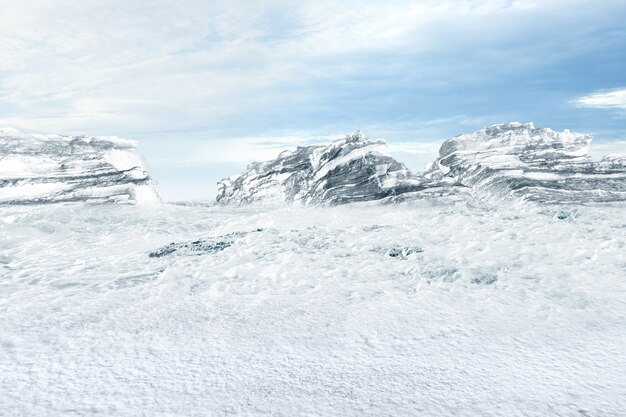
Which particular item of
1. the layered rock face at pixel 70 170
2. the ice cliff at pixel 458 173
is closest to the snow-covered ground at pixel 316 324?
the layered rock face at pixel 70 170

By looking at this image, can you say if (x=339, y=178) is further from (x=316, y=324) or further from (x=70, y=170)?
(x=316, y=324)

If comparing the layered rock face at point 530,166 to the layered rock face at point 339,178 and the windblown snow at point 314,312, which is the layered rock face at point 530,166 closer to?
the windblown snow at point 314,312

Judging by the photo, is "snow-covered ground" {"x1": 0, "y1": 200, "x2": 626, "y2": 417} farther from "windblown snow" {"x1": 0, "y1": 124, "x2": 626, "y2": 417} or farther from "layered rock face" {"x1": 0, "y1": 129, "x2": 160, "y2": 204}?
"layered rock face" {"x1": 0, "y1": 129, "x2": 160, "y2": 204}

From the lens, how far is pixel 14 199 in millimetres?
12961

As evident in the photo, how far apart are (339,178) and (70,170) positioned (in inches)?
335

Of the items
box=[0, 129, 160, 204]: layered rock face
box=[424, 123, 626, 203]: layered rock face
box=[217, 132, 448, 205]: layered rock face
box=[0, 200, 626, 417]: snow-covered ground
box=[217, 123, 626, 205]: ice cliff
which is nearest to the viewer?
box=[0, 200, 626, 417]: snow-covered ground

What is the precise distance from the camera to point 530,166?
15.9 m

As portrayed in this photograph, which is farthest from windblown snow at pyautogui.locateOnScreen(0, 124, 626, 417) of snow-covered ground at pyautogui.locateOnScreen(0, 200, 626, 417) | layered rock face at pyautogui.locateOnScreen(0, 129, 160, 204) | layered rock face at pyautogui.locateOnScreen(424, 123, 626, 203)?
layered rock face at pyautogui.locateOnScreen(424, 123, 626, 203)

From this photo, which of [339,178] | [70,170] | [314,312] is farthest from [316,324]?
[70,170]

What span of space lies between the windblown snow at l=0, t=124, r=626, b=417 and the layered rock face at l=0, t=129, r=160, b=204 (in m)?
1.12

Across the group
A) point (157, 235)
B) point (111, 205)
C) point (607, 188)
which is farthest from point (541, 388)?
point (607, 188)

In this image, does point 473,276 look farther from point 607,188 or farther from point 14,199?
point 14,199

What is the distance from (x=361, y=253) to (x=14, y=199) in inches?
421

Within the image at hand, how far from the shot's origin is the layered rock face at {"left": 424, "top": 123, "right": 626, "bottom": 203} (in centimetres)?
1422
